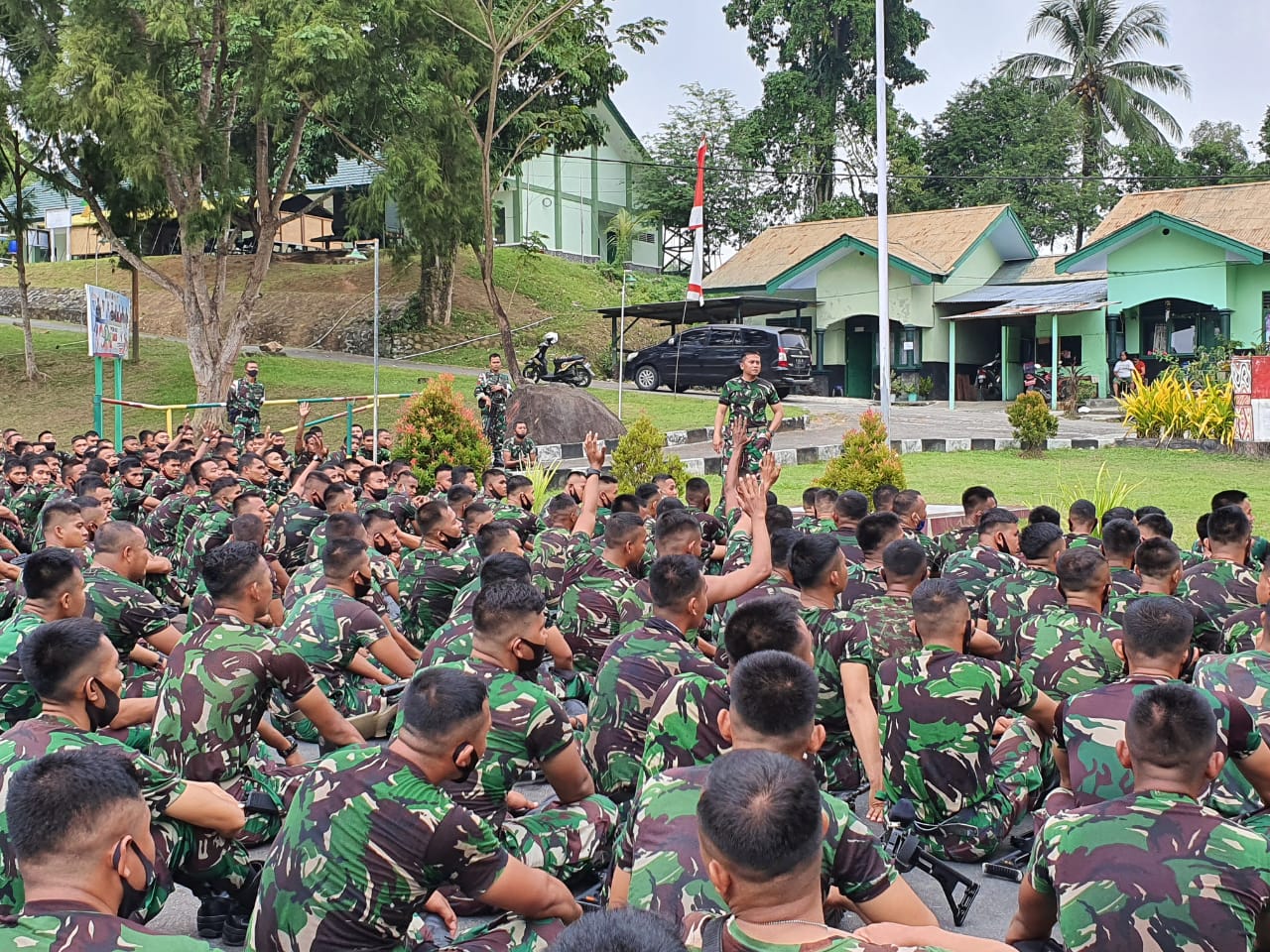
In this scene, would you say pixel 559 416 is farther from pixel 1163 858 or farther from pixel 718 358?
pixel 1163 858

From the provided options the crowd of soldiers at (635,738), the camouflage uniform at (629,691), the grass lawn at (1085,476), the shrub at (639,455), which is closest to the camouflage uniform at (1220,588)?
the crowd of soldiers at (635,738)

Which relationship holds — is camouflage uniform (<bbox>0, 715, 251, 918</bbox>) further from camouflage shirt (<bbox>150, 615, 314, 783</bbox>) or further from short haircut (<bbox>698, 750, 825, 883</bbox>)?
short haircut (<bbox>698, 750, 825, 883</bbox>)

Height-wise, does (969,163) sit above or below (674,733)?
above

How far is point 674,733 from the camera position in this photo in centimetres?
389

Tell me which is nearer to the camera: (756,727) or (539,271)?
(756,727)

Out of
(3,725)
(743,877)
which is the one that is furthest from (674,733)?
(3,725)

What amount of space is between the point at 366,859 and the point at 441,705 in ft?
1.44

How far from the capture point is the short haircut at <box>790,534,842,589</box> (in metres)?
5.32

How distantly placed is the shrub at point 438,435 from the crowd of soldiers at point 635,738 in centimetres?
583

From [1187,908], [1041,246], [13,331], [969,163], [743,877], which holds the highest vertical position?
[969,163]

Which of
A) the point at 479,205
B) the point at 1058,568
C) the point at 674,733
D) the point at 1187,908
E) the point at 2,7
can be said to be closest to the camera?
the point at 1187,908

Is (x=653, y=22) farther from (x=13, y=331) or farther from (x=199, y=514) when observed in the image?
(x=13, y=331)

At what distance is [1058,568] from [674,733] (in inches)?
95.1

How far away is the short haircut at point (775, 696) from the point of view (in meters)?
3.18
